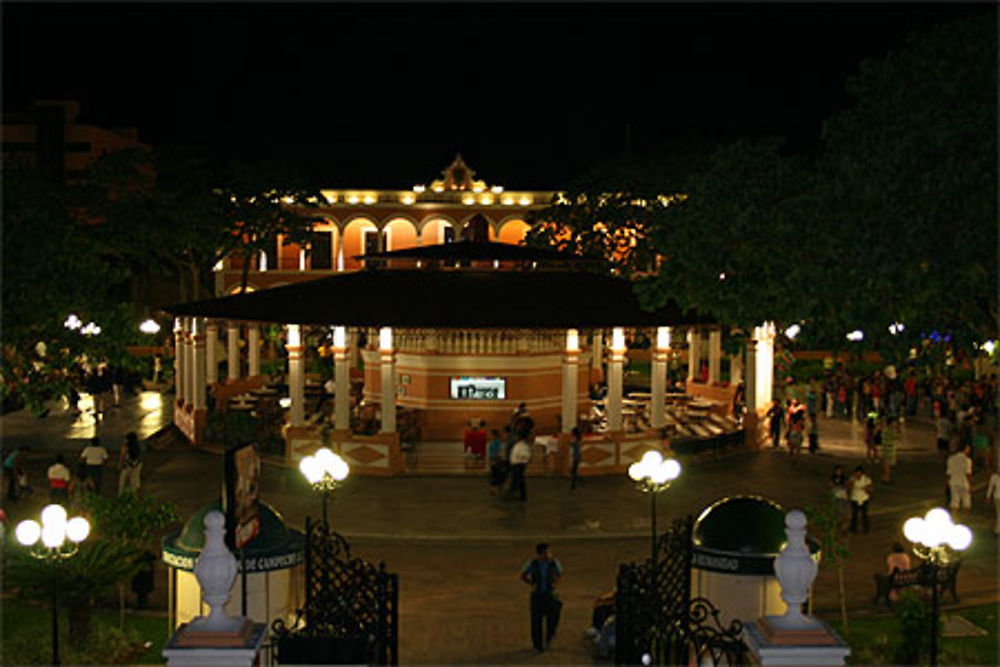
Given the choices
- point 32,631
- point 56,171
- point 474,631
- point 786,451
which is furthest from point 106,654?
point 56,171

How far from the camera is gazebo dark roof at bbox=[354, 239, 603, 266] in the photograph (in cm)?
3111

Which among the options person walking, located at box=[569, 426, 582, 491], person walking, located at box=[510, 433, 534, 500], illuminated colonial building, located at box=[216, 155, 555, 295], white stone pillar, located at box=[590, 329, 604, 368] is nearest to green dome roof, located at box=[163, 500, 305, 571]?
person walking, located at box=[510, 433, 534, 500]

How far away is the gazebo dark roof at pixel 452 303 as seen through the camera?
25.7 meters

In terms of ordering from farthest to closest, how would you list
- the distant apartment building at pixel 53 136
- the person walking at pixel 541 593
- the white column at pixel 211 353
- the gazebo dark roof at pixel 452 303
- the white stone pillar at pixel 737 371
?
the distant apartment building at pixel 53 136 < the white stone pillar at pixel 737 371 < the white column at pixel 211 353 < the gazebo dark roof at pixel 452 303 < the person walking at pixel 541 593

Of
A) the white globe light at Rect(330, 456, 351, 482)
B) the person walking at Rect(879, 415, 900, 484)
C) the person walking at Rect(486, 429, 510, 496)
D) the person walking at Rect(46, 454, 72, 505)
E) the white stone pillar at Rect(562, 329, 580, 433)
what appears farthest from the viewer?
the white stone pillar at Rect(562, 329, 580, 433)

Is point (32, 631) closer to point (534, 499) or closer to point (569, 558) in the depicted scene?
point (569, 558)

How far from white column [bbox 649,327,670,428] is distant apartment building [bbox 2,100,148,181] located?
52.9 meters

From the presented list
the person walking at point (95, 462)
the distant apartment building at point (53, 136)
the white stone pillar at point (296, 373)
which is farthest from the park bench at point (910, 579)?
the distant apartment building at point (53, 136)

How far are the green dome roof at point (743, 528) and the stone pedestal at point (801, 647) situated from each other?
4146 mm

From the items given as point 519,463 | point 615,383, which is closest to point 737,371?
point 615,383

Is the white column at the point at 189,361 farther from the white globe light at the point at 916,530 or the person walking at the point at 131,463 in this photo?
the white globe light at the point at 916,530

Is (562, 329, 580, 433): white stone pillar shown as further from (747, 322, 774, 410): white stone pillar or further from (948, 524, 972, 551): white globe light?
(948, 524, 972, 551): white globe light

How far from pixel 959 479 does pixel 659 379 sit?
787cm

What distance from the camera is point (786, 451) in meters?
29.8
